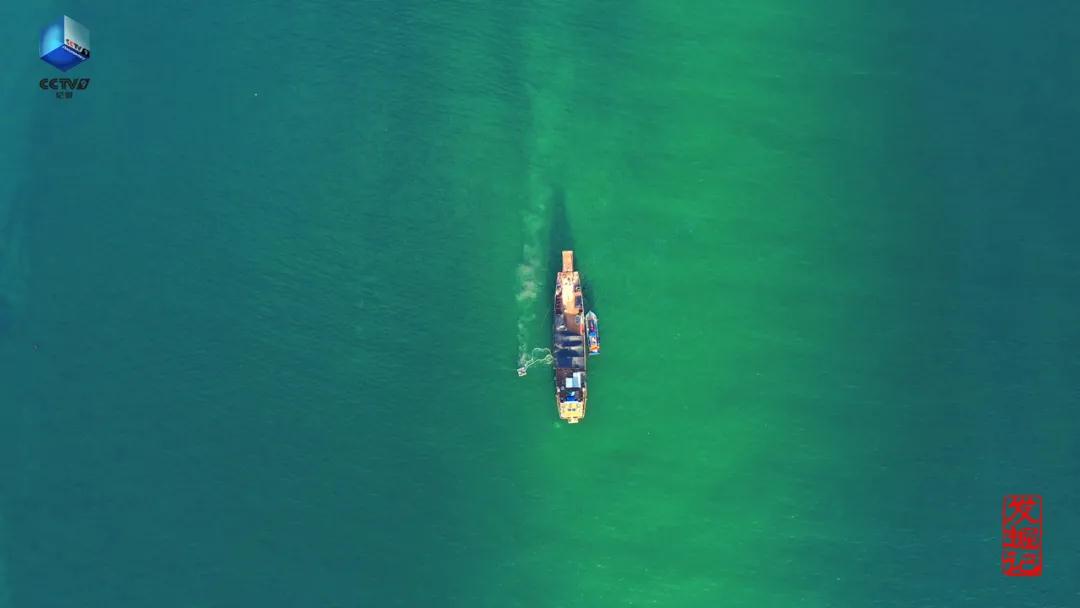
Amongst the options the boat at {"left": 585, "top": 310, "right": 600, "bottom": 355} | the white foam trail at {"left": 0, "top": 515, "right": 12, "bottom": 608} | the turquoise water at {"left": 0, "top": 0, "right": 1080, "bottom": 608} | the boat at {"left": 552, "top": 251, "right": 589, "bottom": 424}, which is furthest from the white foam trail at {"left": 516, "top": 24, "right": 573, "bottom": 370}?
the white foam trail at {"left": 0, "top": 515, "right": 12, "bottom": 608}

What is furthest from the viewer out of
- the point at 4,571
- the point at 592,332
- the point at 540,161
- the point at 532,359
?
the point at 540,161

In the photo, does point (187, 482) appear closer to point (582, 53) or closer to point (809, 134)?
point (582, 53)

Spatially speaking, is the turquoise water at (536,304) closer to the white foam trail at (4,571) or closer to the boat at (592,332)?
the white foam trail at (4,571)

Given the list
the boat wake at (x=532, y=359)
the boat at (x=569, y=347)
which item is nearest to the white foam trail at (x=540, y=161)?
the boat wake at (x=532, y=359)

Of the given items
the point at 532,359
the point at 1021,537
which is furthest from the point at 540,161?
the point at 1021,537

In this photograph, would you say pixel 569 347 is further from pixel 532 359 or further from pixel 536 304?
pixel 536 304

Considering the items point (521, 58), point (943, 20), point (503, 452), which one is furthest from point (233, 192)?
point (943, 20)
